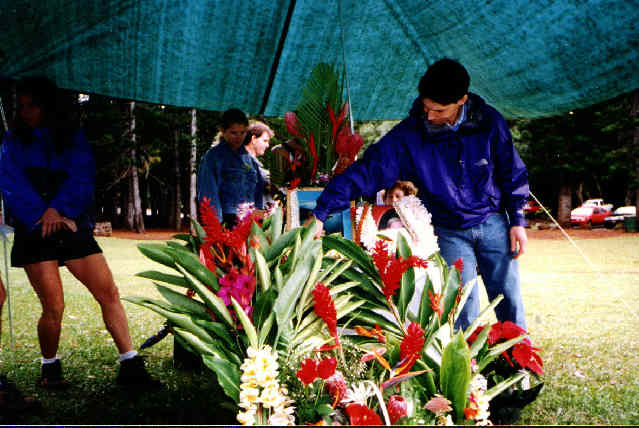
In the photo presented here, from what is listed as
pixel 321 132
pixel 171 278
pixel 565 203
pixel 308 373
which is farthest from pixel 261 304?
pixel 565 203

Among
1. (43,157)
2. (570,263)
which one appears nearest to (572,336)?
(43,157)

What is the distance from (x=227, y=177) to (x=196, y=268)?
2412 mm

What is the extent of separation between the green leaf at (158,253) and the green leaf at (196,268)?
10 cm

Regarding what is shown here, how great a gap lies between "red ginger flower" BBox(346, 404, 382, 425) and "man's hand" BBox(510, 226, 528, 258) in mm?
1598

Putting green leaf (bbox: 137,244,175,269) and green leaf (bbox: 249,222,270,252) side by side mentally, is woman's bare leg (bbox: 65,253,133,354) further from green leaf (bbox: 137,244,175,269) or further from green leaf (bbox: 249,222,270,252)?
green leaf (bbox: 249,222,270,252)

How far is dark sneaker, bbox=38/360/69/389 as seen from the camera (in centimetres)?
311

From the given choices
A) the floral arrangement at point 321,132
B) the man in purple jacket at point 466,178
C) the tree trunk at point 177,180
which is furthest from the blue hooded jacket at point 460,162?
the tree trunk at point 177,180

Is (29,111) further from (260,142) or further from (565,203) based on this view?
(565,203)

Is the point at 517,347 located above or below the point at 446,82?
below

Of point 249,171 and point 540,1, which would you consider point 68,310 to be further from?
point 540,1

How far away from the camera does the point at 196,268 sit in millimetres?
1633

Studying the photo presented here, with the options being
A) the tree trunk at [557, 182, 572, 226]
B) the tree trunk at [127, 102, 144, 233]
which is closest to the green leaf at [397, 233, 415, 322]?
the tree trunk at [127, 102, 144, 233]

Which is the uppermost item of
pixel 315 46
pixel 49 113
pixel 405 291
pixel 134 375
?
pixel 315 46

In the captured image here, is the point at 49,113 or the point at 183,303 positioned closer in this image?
the point at 183,303
